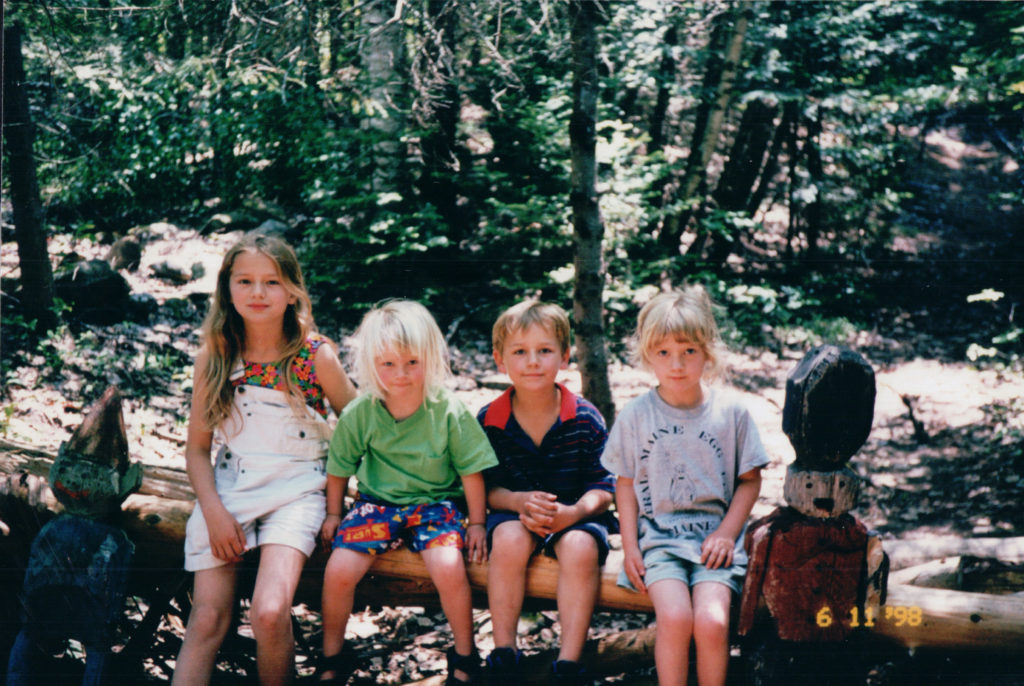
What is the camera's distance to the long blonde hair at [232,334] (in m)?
3.18

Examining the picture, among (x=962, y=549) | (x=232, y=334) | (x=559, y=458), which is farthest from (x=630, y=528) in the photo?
(x=232, y=334)

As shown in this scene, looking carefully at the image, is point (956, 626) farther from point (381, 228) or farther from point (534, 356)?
point (381, 228)

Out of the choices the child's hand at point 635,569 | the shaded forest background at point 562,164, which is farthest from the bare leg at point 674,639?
the shaded forest background at point 562,164

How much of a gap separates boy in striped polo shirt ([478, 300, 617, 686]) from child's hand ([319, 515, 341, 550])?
1.97 ft

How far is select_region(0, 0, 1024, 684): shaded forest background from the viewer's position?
6.90 metres

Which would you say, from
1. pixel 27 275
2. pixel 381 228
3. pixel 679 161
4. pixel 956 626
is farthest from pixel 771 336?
pixel 27 275

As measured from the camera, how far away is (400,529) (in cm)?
302

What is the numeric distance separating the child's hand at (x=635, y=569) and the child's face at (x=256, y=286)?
1688mm

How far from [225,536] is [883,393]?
666cm

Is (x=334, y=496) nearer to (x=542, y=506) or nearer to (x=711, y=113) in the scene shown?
(x=542, y=506)

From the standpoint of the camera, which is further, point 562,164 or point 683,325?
point 562,164

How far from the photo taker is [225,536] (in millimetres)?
2963

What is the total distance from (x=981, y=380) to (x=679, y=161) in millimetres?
5037

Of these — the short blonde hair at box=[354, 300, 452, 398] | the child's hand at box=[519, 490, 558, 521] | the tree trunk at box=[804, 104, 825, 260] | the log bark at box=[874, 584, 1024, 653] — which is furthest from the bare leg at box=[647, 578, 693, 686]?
the tree trunk at box=[804, 104, 825, 260]
